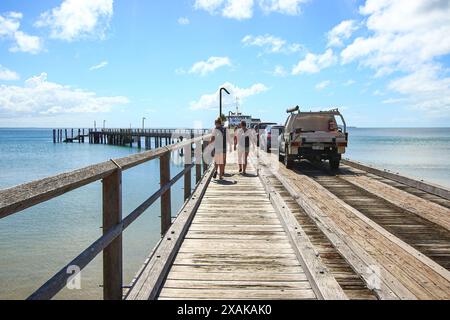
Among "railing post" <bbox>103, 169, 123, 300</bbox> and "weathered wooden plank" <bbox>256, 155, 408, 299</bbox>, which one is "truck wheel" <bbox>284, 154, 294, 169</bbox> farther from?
"railing post" <bbox>103, 169, 123, 300</bbox>

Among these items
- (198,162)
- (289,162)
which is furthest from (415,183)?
(198,162)

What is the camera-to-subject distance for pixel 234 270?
4066mm

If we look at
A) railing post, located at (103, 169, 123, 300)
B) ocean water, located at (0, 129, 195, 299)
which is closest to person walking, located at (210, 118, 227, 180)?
ocean water, located at (0, 129, 195, 299)

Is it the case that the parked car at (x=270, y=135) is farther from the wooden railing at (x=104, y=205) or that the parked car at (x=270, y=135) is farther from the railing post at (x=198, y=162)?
the wooden railing at (x=104, y=205)

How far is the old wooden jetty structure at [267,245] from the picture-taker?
312 centimetres

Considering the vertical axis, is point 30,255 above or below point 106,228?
below

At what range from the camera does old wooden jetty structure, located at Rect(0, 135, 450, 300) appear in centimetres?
312

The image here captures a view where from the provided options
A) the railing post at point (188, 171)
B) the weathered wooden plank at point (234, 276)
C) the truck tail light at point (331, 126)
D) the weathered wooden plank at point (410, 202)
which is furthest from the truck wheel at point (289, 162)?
the weathered wooden plank at point (234, 276)

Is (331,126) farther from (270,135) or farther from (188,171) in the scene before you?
(188,171)

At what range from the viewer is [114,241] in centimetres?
322

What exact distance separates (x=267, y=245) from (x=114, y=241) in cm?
231

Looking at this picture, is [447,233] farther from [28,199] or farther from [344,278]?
[28,199]

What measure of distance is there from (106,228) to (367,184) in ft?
28.4
